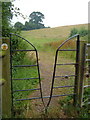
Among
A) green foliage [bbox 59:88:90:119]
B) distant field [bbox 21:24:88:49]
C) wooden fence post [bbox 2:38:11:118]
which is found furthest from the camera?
distant field [bbox 21:24:88:49]

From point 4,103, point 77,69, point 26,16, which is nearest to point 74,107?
point 77,69

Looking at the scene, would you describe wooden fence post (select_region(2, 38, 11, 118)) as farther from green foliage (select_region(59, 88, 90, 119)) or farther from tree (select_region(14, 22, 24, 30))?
tree (select_region(14, 22, 24, 30))

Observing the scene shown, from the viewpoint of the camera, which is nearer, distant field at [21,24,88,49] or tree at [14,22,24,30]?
tree at [14,22,24,30]

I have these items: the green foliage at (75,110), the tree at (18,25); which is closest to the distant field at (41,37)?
the tree at (18,25)

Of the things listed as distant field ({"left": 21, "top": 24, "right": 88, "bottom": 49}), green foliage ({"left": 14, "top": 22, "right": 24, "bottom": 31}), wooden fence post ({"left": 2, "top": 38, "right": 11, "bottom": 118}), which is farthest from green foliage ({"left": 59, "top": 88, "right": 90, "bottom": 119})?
distant field ({"left": 21, "top": 24, "right": 88, "bottom": 49})

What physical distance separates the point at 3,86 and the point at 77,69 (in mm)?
1321

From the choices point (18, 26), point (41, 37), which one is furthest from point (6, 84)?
point (41, 37)

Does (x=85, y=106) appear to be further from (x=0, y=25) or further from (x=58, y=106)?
(x=0, y=25)

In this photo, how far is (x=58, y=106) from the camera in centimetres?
269

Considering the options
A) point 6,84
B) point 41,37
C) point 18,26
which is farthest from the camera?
point 41,37

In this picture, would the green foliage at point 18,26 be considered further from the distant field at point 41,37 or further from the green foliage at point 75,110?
the green foliage at point 75,110

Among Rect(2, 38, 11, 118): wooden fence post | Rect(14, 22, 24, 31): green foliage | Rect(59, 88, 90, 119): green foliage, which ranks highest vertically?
Rect(14, 22, 24, 31): green foliage

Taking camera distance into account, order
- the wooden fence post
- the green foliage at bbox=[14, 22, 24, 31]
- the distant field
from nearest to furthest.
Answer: the wooden fence post < the green foliage at bbox=[14, 22, 24, 31] < the distant field

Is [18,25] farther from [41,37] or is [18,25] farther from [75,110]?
[41,37]
